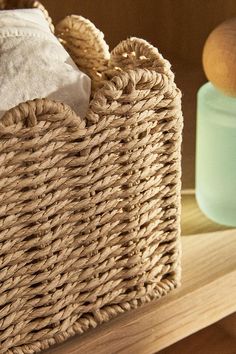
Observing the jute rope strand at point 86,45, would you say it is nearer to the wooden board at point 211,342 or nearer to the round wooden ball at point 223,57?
the round wooden ball at point 223,57

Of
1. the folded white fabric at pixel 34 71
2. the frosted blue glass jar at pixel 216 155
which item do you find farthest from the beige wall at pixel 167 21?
the folded white fabric at pixel 34 71

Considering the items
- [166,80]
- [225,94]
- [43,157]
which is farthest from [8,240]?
[225,94]

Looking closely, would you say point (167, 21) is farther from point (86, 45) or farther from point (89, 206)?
point (89, 206)

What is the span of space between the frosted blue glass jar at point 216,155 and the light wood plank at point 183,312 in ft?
0.15

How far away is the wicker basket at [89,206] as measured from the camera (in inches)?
22.0

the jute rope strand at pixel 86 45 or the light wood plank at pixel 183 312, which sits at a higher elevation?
the jute rope strand at pixel 86 45

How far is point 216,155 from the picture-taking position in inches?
30.8

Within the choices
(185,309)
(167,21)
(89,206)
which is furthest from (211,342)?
(167,21)

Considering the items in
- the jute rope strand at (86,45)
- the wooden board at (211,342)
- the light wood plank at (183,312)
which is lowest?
the wooden board at (211,342)

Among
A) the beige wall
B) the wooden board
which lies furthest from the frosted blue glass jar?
the beige wall

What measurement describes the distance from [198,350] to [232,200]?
6.9 inches

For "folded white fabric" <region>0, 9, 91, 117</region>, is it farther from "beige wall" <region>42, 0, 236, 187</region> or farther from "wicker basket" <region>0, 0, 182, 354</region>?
"beige wall" <region>42, 0, 236, 187</region>

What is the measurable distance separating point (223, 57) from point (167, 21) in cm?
46

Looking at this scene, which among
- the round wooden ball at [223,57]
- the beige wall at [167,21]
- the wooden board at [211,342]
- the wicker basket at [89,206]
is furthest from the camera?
the beige wall at [167,21]
